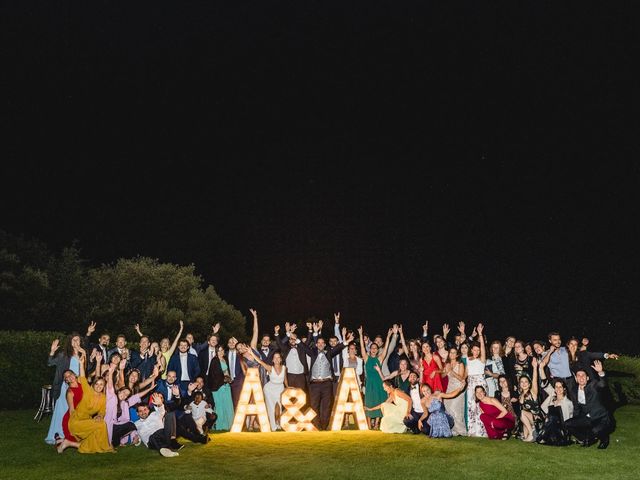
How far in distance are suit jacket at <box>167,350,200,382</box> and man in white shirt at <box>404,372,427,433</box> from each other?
203 inches

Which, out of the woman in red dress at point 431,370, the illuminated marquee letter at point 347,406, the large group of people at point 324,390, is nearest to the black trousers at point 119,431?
the large group of people at point 324,390

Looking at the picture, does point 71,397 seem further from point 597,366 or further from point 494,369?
point 597,366

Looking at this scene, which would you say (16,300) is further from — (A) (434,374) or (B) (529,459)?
(B) (529,459)

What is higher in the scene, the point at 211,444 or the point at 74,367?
the point at 74,367

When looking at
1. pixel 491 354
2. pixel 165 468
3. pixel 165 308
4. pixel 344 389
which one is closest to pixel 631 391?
pixel 491 354

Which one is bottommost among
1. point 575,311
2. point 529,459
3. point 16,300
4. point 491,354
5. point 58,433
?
point 529,459

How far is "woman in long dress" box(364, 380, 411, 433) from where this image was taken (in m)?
14.3

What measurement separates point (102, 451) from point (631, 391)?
1825 centimetres

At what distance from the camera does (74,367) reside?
1489cm

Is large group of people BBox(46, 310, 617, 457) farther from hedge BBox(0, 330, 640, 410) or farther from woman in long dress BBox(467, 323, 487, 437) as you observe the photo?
hedge BBox(0, 330, 640, 410)

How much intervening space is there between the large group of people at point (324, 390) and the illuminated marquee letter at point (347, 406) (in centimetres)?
48

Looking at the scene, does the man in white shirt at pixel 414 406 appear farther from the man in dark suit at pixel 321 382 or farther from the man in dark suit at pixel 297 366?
the man in dark suit at pixel 297 366

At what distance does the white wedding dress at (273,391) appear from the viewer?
1520 cm

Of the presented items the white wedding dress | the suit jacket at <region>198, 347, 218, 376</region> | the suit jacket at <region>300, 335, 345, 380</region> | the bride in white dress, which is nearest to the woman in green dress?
the suit jacket at <region>300, 335, 345, 380</region>
